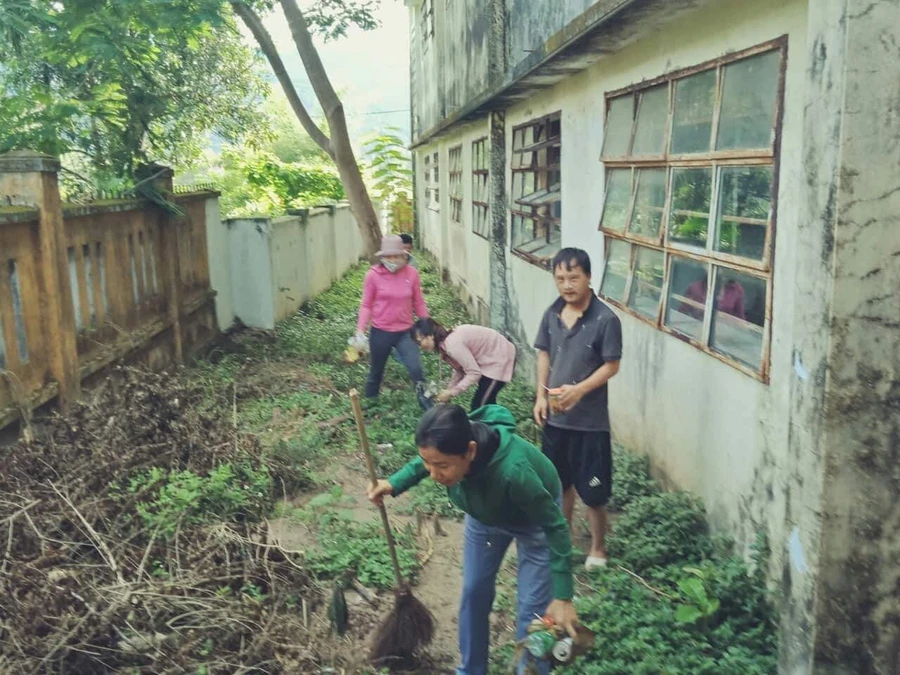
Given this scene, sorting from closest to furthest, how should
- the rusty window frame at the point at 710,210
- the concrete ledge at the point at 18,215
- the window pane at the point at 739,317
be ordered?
the rusty window frame at the point at 710,210 → the window pane at the point at 739,317 → the concrete ledge at the point at 18,215

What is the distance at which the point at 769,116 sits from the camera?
12.7 feet

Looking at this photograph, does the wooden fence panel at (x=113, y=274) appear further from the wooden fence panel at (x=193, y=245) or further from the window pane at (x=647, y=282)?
the window pane at (x=647, y=282)

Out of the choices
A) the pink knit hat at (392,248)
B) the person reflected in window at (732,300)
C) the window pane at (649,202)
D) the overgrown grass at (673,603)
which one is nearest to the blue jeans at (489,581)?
the overgrown grass at (673,603)

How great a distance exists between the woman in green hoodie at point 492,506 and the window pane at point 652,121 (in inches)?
106

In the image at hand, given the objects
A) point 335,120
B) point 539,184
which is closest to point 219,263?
point 335,120

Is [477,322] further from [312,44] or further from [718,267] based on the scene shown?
[718,267]

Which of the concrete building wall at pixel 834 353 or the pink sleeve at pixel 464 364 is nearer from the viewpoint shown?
the concrete building wall at pixel 834 353

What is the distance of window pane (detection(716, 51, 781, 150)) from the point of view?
386 cm

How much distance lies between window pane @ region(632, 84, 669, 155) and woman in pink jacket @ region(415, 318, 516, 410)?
156cm

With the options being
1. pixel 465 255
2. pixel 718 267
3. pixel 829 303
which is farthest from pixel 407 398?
pixel 465 255

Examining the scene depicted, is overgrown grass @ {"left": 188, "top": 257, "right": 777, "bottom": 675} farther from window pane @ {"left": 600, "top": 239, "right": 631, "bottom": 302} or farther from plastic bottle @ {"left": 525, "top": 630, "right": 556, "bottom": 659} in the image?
window pane @ {"left": 600, "top": 239, "right": 631, "bottom": 302}

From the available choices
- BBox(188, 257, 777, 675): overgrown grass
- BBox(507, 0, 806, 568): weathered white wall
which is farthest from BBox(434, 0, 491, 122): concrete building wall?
BBox(188, 257, 777, 675): overgrown grass

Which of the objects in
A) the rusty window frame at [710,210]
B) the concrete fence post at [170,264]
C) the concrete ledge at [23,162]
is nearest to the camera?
the rusty window frame at [710,210]

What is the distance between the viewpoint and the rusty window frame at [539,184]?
8.05m
